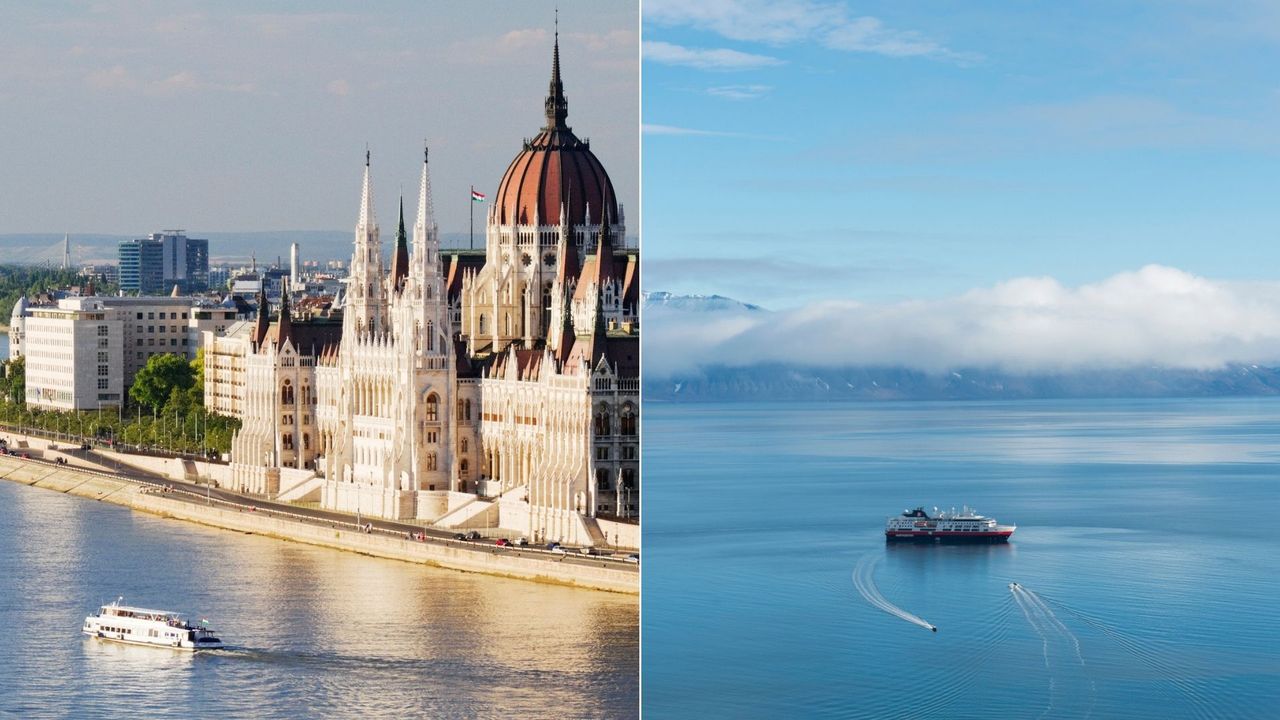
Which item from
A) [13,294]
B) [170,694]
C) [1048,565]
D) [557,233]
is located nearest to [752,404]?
[1048,565]

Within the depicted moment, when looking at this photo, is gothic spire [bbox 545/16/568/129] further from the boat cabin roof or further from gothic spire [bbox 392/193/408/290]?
the boat cabin roof

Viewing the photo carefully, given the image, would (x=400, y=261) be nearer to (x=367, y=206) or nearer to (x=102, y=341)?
(x=367, y=206)

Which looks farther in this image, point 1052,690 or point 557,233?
point 557,233

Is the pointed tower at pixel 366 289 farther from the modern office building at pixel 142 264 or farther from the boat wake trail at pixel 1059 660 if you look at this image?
the modern office building at pixel 142 264

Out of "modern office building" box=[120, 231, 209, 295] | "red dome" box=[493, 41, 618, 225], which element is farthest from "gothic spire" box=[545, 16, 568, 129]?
"modern office building" box=[120, 231, 209, 295]

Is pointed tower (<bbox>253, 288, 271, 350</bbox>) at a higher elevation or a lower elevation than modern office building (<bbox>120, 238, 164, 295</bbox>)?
lower

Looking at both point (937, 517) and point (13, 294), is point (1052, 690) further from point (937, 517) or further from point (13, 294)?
point (13, 294)

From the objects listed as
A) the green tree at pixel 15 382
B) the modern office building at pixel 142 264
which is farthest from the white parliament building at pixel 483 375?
the modern office building at pixel 142 264
